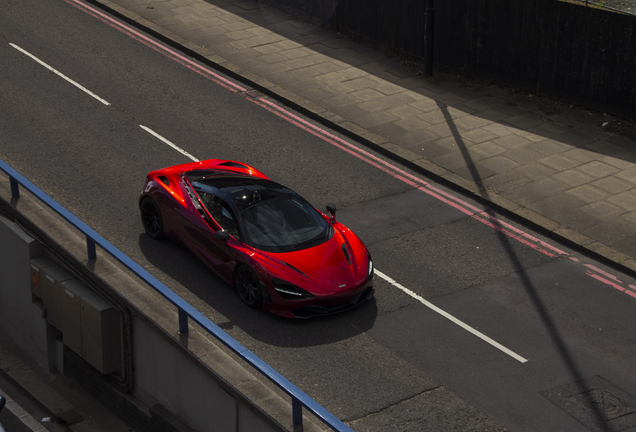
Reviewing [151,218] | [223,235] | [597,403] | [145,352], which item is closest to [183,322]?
[145,352]

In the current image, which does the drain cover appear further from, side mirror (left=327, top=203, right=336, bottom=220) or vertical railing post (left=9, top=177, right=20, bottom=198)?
vertical railing post (left=9, top=177, right=20, bottom=198)

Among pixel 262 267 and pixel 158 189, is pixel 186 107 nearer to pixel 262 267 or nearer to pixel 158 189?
pixel 158 189

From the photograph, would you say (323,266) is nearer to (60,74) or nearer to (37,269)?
(37,269)

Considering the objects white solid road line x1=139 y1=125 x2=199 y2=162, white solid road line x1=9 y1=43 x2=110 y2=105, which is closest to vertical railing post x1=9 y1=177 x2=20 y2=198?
white solid road line x1=139 y1=125 x2=199 y2=162

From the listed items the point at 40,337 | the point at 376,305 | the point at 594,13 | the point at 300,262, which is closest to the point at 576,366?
the point at 376,305

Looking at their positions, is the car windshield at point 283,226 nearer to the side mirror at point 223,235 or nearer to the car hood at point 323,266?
the car hood at point 323,266

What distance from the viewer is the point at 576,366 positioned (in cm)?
900

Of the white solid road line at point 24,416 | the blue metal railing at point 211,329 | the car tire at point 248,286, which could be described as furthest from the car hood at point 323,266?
the white solid road line at point 24,416

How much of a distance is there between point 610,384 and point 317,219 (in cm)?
411

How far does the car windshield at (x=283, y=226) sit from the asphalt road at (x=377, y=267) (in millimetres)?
890

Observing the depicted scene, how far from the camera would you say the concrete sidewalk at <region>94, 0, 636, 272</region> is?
1266 cm

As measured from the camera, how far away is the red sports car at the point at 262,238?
9.37 metres

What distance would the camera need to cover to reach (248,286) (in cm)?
969

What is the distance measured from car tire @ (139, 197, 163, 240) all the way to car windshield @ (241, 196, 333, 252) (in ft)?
5.25
